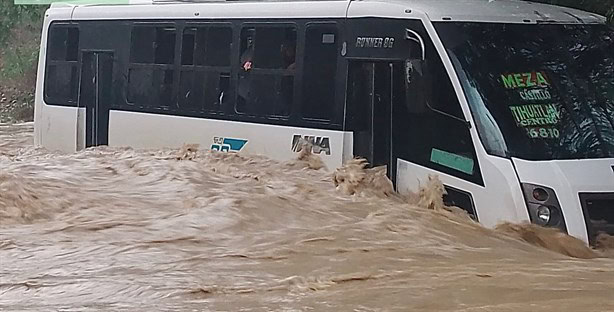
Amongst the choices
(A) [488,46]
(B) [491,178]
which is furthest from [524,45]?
(B) [491,178]

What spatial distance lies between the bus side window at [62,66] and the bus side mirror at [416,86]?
4.77 meters

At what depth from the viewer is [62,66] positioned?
12344 millimetres

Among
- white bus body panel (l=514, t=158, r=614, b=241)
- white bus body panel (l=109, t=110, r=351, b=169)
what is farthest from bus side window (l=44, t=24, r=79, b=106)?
white bus body panel (l=514, t=158, r=614, b=241)

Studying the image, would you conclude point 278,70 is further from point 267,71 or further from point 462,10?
point 462,10

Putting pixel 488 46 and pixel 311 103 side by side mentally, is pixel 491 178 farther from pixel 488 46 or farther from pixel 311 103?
pixel 311 103

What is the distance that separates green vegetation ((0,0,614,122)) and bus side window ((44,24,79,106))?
11.4 metres

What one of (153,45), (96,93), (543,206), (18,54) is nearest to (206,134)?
(153,45)

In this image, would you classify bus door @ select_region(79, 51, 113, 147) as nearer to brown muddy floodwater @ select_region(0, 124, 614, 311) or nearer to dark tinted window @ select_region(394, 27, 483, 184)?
brown muddy floodwater @ select_region(0, 124, 614, 311)

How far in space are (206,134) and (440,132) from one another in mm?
2878

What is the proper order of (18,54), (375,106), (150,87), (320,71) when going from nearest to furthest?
(375,106) → (320,71) → (150,87) → (18,54)

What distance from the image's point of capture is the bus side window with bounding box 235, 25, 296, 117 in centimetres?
974

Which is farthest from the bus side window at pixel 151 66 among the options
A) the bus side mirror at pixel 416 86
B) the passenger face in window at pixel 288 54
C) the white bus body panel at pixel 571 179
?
the white bus body panel at pixel 571 179

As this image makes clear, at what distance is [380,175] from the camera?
8.77 meters

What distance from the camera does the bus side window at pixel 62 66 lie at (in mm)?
12133
